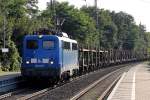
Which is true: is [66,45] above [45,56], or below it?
above

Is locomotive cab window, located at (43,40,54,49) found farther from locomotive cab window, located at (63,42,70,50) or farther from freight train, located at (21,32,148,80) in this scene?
locomotive cab window, located at (63,42,70,50)

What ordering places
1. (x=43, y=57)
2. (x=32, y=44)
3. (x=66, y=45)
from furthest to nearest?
(x=66, y=45) < (x=32, y=44) < (x=43, y=57)

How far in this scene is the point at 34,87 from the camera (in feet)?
98.9

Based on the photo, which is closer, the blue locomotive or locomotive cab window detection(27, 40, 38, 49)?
the blue locomotive

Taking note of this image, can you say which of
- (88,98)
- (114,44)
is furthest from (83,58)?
(114,44)

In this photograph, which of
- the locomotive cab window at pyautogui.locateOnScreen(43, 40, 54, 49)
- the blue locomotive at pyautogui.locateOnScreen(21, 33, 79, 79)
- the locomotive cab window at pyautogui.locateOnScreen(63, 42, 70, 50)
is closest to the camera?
the blue locomotive at pyautogui.locateOnScreen(21, 33, 79, 79)

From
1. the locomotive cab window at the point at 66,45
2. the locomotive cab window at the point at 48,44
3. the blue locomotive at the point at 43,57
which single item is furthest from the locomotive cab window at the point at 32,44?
the locomotive cab window at the point at 66,45

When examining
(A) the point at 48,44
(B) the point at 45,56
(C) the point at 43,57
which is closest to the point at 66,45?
(A) the point at 48,44

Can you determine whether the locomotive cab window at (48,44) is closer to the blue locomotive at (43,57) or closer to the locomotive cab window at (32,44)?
the blue locomotive at (43,57)

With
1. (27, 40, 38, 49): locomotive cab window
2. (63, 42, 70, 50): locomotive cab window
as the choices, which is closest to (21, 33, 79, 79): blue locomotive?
(27, 40, 38, 49): locomotive cab window

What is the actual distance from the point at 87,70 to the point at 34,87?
21.9 m

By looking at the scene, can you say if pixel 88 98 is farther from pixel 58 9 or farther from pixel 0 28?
pixel 58 9

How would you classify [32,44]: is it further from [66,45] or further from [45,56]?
[66,45]

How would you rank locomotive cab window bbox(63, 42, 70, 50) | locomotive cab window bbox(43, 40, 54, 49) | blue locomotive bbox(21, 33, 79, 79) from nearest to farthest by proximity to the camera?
blue locomotive bbox(21, 33, 79, 79) → locomotive cab window bbox(43, 40, 54, 49) → locomotive cab window bbox(63, 42, 70, 50)
